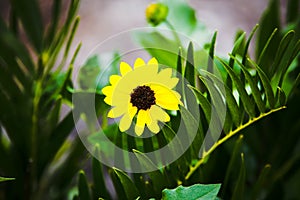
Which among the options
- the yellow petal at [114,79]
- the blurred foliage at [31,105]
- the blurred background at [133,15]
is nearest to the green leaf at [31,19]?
the blurred foliage at [31,105]

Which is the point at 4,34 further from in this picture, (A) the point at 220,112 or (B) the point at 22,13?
(A) the point at 220,112

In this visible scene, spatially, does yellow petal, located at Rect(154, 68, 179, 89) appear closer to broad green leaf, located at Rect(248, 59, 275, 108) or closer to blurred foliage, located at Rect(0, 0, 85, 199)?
broad green leaf, located at Rect(248, 59, 275, 108)

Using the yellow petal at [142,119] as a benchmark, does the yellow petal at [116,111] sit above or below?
above

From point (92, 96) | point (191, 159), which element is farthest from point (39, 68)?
point (191, 159)

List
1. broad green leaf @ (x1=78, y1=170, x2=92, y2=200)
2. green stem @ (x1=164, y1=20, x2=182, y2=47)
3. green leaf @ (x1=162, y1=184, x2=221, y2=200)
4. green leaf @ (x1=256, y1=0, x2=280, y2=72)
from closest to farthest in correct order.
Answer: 1. green leaf @ (x1=162, y1=184, x2=221, y2=200)
2. broad green leaf @ (x1=78, y1=170, x2=92, y2=200)
3. green stem @ (x1=164, y1=20, x2=182, y2=47)
4. green leaf @ (x1=256, y1=0, x2=280, y2=72)

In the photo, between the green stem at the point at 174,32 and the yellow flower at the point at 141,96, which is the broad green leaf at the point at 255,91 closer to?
the yellow flower at the point at 141,96

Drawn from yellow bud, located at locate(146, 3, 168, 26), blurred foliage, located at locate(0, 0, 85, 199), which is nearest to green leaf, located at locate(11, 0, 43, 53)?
blurred foliage, located at locate(0, 0, 85, 199)

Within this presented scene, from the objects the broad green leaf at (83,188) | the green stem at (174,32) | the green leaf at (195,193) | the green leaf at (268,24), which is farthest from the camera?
the green leaf at (268,24)

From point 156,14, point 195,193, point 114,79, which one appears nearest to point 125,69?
point 114,79
